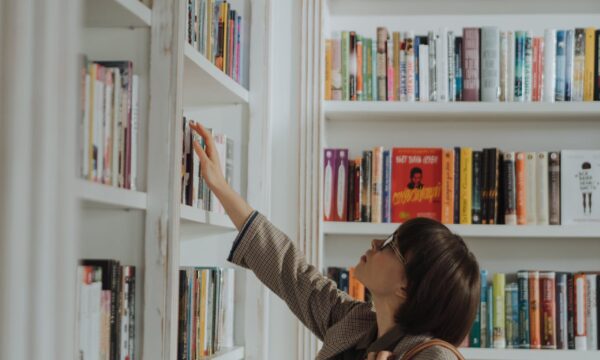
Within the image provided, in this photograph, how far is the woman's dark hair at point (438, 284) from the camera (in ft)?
6.46

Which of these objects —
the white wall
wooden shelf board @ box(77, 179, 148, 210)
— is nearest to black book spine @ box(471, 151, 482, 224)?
the white wall

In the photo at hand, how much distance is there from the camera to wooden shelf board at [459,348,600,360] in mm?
2932

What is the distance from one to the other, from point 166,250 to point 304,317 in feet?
1.68

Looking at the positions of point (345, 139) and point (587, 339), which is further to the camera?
point (345, 139)

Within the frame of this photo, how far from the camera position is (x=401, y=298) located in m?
2.03

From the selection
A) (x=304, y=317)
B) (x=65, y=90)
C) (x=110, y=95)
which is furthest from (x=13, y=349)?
(x=304, y=317)

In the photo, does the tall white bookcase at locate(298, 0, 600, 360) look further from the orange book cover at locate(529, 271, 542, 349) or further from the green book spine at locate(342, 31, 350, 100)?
the orange book cover at locate(529, 271, 542, 349)

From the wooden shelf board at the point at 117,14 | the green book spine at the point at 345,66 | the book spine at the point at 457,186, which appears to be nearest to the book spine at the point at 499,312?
the book spine at the point at 457,186

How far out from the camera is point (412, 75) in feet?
10.0

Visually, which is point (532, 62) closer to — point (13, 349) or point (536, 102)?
point (536, 102)

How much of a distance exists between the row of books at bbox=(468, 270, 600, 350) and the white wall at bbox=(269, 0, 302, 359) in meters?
0.64

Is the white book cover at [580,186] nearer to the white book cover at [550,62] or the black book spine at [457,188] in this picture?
the white book cover at [550,62]

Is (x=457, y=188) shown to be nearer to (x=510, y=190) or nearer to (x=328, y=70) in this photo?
(x=510, y=190)

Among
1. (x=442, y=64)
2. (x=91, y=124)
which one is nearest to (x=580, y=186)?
(x=442, y=64)
